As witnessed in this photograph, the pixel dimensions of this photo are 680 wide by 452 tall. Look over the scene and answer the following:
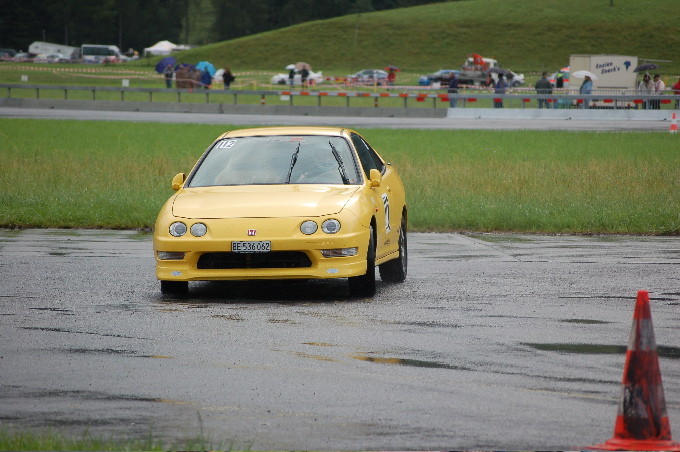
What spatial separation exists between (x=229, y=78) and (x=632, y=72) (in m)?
22.0

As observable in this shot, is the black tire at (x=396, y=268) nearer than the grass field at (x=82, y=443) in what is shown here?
No

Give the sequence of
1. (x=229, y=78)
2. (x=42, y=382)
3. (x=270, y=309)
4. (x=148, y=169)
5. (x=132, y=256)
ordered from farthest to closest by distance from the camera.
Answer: (x=229, y=78), (x=148, y=169), (x=132, y=256), (x=270, y=309), (x=42, y=382)

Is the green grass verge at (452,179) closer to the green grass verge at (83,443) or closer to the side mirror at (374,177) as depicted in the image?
the side mirror at (374,177)

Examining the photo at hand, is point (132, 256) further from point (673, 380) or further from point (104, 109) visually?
point (104, 109)

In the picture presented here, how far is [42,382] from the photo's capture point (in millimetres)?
7402

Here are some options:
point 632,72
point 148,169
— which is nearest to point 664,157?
point 148,169

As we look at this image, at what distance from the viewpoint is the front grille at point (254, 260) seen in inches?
428

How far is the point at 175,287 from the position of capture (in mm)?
11234

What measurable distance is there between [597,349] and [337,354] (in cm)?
169

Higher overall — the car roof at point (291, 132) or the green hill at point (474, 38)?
the car roof at point (291, 132)

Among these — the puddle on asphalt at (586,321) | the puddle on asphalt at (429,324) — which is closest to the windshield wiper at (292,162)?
the puddle on asphalt at (429,324)

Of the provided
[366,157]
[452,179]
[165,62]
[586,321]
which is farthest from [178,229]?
[165,62]

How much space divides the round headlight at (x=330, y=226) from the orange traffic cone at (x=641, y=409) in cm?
512

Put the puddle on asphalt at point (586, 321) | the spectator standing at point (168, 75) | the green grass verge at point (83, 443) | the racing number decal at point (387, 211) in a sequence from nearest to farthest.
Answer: the green grass verge at point (83, 443) → the puddle on asphalt at point (586, 321) → the racing number decal at point (387, 211) → the spectator standing at point (168, 75)
